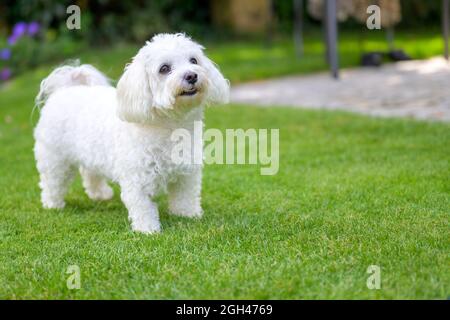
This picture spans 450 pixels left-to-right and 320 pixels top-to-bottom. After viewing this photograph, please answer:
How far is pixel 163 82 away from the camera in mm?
3789

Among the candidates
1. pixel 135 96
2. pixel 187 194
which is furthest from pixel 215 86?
pixel 187 194

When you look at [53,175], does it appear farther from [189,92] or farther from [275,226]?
[275,226]

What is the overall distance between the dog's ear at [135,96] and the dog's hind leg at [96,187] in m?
1.23

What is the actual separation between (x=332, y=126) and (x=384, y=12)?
5307mm

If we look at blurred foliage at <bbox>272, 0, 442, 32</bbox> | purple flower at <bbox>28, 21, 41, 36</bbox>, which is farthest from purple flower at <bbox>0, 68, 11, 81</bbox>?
blurred foliage at <bbox>272, 0, 442, 32</bbox>

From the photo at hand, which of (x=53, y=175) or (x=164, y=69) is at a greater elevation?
(x=164, y=69)

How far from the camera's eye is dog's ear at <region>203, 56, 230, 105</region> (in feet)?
12.8

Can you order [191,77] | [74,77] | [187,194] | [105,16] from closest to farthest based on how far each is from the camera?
1. [191,77]
2. [187,194]
3. [74,77]
4. [105,16]

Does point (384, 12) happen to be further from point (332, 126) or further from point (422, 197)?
point (422, 197)

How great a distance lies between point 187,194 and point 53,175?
3.49 ft

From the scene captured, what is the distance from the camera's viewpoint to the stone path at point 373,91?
7.57 m

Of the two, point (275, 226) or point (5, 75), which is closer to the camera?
point (275, 226)

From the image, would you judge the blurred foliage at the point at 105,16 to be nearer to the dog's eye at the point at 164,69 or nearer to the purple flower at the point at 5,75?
the purple flower at the point at 5,75
